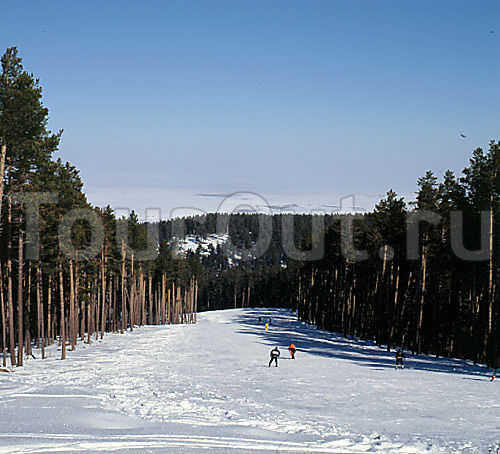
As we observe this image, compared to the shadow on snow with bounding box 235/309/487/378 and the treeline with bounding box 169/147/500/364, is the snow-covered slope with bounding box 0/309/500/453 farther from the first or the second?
the treeline with bounding box 169/147/500/364

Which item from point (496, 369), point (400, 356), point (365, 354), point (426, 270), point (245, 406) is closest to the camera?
point (245, 406)

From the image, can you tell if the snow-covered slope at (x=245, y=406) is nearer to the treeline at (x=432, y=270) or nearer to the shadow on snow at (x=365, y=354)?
the shadow on snow at (x=365, y=354)

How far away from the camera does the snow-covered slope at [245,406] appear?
12695 mm

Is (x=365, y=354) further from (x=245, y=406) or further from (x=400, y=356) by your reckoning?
(x=245, y=406)

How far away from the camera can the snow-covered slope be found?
12.7 m

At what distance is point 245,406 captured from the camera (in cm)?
1833

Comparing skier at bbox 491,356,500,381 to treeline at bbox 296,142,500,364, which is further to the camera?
treeline at bbox 296,142,500,364

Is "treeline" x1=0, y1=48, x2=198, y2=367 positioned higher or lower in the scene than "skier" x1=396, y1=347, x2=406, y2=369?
higher

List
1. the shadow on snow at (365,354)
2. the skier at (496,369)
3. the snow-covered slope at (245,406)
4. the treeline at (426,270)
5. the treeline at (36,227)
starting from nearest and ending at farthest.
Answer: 1. the snow-covered slope at (245,406)
2. the skier at (496,369)
3. the treeline at (36,227)
4. the shadow on snow at (365,354)
5. the treeline at (426,270)

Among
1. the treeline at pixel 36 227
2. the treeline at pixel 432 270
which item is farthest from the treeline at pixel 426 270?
the treeline at pixel 36 227

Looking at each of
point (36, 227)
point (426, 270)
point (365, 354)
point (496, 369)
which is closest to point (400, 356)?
point (496, 369)

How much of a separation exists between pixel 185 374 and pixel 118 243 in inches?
1502

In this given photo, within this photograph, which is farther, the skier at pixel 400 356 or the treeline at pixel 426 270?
the treeline at pixel 426 270

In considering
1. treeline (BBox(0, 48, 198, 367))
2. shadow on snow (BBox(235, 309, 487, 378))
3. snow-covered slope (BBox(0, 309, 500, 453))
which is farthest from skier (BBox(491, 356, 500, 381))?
treeline (BBox(0, 48, 198, 367))
